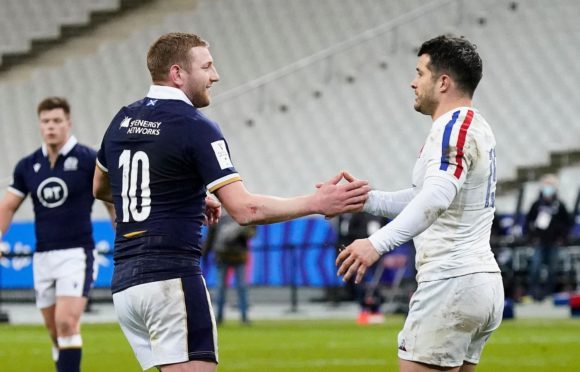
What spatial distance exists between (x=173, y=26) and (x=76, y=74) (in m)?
2.59

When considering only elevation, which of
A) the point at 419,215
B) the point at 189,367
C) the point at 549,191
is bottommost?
the point at 189,367

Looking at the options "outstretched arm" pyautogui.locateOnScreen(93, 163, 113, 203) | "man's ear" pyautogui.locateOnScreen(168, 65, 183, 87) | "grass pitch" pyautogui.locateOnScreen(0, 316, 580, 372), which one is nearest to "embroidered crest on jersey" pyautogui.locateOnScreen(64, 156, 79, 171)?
"grass pitch" pyautogui.locateOnScreen(0, 316, 580, 372)

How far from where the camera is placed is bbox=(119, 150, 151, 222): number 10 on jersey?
556cm

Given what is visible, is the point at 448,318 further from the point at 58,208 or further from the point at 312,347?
the point at 312,347

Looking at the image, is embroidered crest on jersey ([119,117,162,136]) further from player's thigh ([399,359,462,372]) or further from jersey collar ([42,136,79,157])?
jersey collar ([42,136,79,157])

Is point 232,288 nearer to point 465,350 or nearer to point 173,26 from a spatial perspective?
point 173,26

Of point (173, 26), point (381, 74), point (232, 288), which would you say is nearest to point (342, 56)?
point (381, 74)

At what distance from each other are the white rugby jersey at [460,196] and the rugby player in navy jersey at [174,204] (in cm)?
40

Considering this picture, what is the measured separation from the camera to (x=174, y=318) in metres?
5.49

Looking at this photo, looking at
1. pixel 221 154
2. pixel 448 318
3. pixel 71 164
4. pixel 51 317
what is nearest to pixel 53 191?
pixel 71 164

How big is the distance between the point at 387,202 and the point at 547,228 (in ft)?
50.8

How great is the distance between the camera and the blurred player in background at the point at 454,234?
18.7 feet

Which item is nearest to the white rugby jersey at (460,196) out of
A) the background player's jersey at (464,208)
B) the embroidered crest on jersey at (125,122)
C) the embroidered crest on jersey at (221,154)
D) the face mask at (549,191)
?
the background player's jersey at (464,208)

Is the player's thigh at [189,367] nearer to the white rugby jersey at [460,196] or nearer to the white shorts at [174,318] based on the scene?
the white shorts at [174,318]
